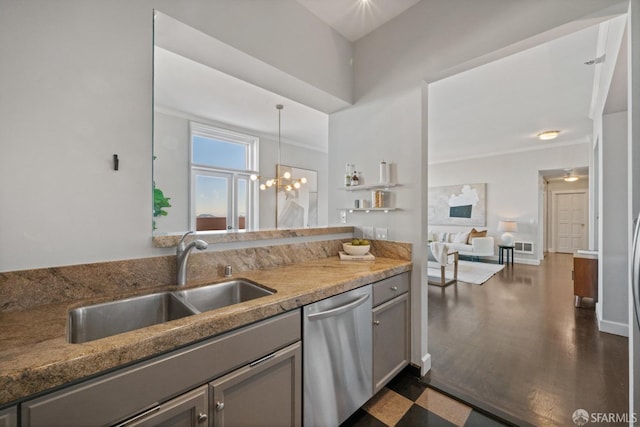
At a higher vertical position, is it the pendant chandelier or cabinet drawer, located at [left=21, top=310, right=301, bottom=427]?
the pendant chandelier

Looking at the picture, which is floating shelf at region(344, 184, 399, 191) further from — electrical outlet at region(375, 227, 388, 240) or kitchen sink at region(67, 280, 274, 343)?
kitchen sink at region(67, 280, 274, 343)

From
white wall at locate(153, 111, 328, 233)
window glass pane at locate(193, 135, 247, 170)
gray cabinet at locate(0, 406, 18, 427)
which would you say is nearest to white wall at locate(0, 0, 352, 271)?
gray cabinet at locate(0, 406, 18, 427)

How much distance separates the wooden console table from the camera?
129 inches

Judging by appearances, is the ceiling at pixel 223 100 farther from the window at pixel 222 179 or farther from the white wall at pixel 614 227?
the white wall at pixel 614 227

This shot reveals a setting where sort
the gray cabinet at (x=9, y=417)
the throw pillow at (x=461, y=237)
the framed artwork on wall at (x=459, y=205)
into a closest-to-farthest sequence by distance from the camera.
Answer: the gray cabinet at (x=9, y=417), the throw pillow at (x=461, y=237), the framed artwork on wall at (x=459, y=205)

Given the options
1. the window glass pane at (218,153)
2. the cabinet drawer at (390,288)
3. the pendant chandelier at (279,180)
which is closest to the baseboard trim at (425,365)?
the cabinet drawer at (390,288)

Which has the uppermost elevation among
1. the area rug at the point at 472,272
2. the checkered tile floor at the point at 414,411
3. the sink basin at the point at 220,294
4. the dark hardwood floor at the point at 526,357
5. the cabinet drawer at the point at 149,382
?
the sink basin at the point at 220,294

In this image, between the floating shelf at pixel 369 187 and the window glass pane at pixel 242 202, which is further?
the window glass pane at pixel 242 202

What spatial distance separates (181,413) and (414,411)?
1.48 meters

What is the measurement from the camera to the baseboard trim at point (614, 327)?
267 cm

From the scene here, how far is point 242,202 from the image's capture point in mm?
5328

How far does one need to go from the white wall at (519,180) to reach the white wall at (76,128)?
25.4 feet

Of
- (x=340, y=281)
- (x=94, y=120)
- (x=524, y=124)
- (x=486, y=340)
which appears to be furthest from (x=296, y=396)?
(x=524, y=124)

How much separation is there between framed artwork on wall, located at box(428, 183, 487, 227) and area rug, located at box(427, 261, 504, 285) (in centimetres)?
151
